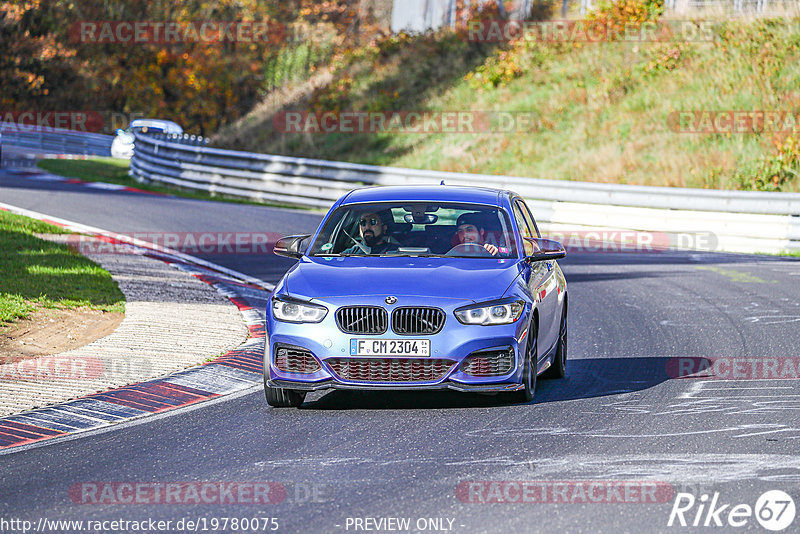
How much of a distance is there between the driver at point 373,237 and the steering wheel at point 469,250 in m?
0.46

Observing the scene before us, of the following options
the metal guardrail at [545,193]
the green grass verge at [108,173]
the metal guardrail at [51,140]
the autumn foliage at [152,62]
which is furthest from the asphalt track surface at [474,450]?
the autumn foliage at [152,62]

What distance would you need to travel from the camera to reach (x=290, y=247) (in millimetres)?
9586

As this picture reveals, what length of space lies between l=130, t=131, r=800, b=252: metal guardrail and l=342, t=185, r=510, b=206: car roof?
1284cm

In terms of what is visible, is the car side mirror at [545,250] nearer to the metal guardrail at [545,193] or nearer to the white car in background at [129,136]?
the metal guardrail at [545,193]

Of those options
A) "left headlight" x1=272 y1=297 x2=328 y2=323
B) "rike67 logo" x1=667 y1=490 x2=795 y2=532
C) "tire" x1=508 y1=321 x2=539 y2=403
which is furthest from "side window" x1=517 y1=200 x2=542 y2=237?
"rike67 logo" x1=667 y1=490 x2=795 y2=532

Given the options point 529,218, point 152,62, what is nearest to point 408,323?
point 529,218

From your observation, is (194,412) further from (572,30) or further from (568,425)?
(572,30)

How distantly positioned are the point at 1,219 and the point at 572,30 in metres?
23.3

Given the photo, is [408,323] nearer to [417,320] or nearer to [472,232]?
[417,320]

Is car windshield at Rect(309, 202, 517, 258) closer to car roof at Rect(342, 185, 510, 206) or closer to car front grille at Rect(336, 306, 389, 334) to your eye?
car roof at Rect(342, 185, 510, 206)

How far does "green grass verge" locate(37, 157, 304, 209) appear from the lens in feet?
105

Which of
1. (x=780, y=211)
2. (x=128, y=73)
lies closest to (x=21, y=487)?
(x=780, y=211)

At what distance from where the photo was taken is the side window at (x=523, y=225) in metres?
9.58

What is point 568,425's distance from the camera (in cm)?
804
